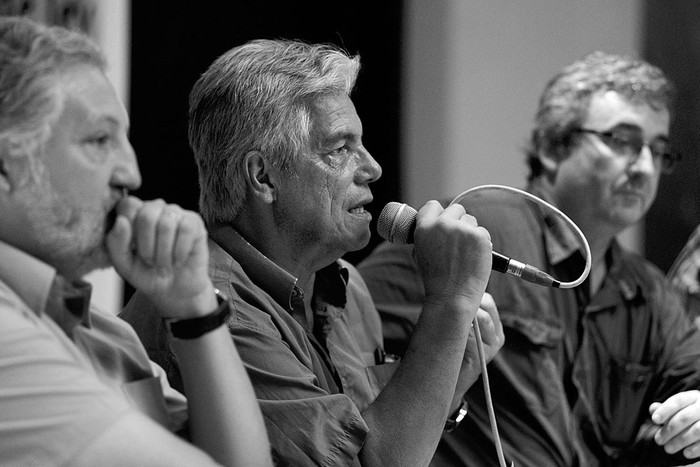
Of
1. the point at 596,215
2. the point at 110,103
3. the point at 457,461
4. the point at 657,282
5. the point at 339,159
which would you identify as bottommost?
the point at 457,461

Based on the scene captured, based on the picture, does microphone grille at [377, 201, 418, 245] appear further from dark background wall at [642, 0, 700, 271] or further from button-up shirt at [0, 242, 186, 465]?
dark background wall at [642, 0, 700, 271]

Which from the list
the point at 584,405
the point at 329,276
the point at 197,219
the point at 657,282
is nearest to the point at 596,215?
the point at 657,282

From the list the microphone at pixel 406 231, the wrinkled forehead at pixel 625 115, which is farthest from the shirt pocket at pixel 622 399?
the microphone at pixel 406 231

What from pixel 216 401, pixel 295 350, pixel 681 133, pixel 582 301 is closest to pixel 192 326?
pixel 216 401

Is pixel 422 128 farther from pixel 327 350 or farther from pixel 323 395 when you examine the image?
pixel 323 395

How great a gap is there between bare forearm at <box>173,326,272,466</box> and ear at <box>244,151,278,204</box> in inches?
19.5

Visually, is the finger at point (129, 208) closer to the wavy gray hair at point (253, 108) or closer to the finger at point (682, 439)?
the wavy gray hair at point (253, 108)

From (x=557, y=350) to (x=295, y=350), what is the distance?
37.5 inches

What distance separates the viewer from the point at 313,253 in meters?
1.78

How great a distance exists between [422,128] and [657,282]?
1366mm

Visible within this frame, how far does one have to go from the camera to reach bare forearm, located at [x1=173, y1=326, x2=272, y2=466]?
4.16 ft

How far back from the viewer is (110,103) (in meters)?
1.26

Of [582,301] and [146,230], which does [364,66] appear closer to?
[582,301]

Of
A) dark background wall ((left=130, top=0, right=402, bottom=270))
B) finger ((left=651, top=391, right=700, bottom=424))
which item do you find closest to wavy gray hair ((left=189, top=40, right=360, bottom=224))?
finger ((left=651, top=391, right=700, bottom=424))
